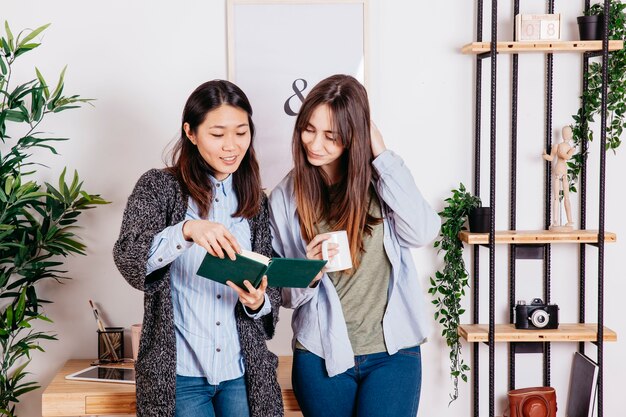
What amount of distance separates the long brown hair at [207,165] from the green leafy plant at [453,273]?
1.07 metres

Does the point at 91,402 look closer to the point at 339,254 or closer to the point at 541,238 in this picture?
the point at 339,254

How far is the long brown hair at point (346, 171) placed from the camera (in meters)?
2.11

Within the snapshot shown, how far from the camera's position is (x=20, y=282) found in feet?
9.04

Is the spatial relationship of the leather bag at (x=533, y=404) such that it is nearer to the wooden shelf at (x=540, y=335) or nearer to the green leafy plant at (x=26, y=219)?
the wooden shelf at (x=540, y=335)

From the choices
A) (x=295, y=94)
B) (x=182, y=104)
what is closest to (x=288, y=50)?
(x=295, y=94)

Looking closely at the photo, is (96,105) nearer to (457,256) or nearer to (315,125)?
(315,125)

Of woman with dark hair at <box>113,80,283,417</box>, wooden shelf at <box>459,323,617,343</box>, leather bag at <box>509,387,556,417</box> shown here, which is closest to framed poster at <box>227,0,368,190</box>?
woman with dark hair at <box>113,80,283,417</box>

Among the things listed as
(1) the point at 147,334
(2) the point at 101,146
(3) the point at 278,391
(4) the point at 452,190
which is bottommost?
(3) the point at 278,391

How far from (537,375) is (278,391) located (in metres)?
1.40

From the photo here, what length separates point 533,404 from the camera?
2883 millimetres

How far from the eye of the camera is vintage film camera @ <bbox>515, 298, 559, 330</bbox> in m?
2.89

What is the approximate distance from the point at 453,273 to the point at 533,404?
1.91 ft

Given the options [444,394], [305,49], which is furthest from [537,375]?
[305,49]

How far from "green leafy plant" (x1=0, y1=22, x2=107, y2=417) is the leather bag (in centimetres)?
174
